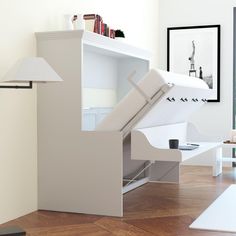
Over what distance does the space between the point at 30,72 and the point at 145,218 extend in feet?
5.65

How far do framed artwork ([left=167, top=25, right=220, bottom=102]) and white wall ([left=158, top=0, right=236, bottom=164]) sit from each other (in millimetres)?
98

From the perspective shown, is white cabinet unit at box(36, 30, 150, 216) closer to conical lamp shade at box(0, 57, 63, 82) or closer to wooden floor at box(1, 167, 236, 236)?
wooden floor at box(1, 167, 236, 236)

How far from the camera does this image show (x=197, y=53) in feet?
28.1

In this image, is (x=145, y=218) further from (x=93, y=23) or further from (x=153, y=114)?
(x=93, y=23)

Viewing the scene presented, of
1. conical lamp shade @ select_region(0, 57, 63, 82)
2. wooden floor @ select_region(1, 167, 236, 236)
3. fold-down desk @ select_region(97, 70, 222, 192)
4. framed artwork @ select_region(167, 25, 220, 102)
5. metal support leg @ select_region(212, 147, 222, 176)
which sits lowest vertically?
wooden floor @ select_region(1, 167, 236, 236)

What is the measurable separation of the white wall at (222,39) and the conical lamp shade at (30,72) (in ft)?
15.5

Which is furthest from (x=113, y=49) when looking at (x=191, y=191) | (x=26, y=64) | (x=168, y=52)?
(x=168, y=52)

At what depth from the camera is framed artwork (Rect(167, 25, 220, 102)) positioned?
8.42 m

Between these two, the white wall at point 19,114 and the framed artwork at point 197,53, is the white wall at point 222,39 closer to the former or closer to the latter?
the framed artwork at point 197,53

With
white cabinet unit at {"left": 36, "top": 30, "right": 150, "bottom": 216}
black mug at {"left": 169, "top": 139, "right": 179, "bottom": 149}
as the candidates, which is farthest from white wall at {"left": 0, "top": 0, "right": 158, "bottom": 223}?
black mug at {"left": 169, "top": 139, "right": 179, "bottom": 149}

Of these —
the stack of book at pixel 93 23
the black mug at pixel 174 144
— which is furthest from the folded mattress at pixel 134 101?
the stack of book at pixel 93 23

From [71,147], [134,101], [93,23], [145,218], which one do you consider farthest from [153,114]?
[93,23]

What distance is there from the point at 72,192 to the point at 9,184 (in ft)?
2.04

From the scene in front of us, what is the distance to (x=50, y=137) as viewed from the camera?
16.1ft
